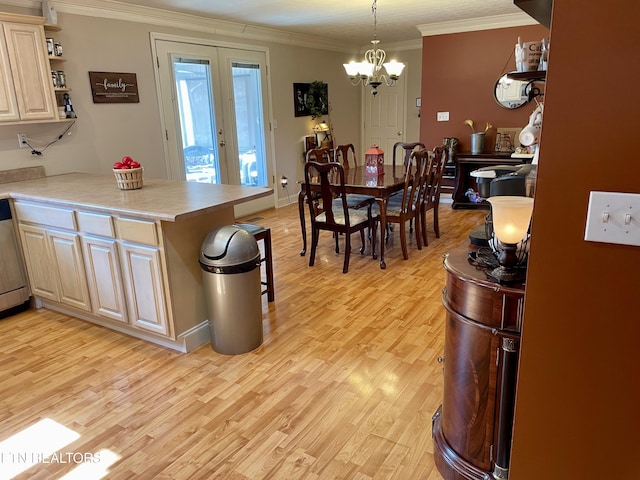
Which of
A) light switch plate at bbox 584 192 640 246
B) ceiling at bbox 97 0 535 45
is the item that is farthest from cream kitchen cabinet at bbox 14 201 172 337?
ceiling at bbox 97 0 535 45

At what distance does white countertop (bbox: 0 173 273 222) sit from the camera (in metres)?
2.53

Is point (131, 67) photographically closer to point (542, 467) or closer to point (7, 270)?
point (7, 270)

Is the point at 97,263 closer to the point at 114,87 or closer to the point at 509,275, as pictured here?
the point at 114,87

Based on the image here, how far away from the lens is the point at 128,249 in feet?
8.87

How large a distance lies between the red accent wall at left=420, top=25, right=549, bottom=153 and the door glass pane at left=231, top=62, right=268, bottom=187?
2397 millimetres


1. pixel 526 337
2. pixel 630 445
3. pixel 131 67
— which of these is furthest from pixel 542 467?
pixel 131 67

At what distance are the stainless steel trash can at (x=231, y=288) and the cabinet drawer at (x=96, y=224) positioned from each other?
0.60m

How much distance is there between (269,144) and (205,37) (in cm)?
166

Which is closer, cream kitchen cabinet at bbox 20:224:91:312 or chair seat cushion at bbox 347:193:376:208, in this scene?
cream kitchen cabinet at bbox 20:224:91:312

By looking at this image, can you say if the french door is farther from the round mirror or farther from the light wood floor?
the round mirror

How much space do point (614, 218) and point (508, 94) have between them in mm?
5630

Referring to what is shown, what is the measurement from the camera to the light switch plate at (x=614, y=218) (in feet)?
3.28

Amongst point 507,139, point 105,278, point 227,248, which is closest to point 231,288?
point 227,248

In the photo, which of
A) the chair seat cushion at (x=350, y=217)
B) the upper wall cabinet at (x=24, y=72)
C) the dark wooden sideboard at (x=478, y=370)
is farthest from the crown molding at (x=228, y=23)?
the dark wooden sideboard at (x=478, y=370)
